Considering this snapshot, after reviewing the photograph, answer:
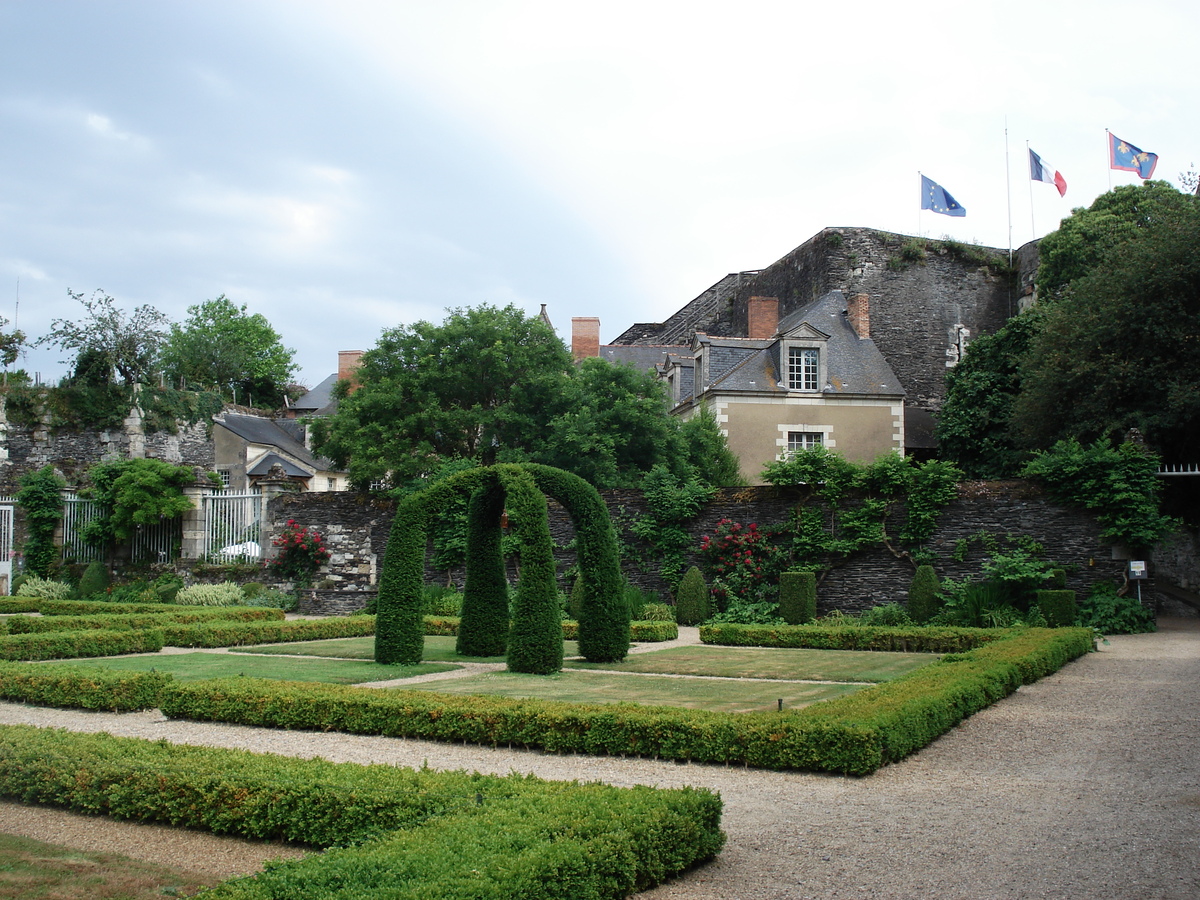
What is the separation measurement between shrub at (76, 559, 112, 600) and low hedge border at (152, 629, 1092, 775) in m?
14.1

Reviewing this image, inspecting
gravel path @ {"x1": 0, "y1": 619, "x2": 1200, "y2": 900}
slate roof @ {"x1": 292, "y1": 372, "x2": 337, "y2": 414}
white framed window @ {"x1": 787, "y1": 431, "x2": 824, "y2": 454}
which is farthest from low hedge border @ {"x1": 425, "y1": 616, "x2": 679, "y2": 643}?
slate roof @ {"x1": 292, "y1": 372, "x2": 337, "y2": 414}

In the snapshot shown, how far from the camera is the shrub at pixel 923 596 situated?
15844mm

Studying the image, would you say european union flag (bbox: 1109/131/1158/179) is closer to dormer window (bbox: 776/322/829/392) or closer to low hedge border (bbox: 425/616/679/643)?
dormer window (bbox: 776/322/829/392)

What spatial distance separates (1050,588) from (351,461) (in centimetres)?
1429

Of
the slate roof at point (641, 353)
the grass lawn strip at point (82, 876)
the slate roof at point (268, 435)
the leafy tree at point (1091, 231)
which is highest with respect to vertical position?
the leafy tree at point (1091, 231)

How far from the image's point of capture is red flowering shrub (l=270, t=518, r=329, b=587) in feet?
65.3

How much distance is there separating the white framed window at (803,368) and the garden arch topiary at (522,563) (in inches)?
653

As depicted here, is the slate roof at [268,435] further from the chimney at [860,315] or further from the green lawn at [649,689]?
the green lawn at [649,689]

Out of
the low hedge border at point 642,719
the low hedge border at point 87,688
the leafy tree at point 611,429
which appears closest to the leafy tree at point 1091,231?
the leafy tree at point 611,429

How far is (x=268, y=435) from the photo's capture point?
39094 millimetres

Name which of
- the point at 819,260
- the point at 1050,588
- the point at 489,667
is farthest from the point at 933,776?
the point at 819,260

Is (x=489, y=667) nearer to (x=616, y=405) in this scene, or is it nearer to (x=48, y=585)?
(x=616, y=405)

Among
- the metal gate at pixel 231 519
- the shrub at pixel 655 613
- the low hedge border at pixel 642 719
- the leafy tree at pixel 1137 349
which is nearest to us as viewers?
the low hedge border at pixel 642 719

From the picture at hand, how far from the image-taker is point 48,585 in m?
20.2
